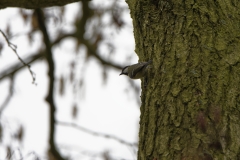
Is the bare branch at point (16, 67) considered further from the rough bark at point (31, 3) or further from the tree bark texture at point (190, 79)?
the tree bark texture at point (190, 79)

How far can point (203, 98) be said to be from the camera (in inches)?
84.7

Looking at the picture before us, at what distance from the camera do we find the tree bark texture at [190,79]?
2072mm

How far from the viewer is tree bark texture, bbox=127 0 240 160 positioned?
6.80 ft

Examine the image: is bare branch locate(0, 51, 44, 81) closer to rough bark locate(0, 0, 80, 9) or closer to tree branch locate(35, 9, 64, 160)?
tree branch locate(35, 9, 64, 160)

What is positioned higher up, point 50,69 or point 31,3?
point 31,3

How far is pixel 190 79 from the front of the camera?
7.28 feet

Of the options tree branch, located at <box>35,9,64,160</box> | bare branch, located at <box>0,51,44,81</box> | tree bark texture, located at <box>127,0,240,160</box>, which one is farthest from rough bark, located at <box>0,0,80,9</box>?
bare branch, located at <box>0,51,44,81</box>

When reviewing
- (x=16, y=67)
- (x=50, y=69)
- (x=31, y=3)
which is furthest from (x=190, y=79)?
(x=16, y=67)

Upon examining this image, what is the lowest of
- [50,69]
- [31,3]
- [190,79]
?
[190,79]

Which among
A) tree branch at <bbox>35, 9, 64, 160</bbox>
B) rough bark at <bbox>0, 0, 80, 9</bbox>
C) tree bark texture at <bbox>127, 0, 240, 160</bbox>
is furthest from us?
tree branch at <bbox>35, 9, 64, 160</bbox>

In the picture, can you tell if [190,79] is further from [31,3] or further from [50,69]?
[50,69]

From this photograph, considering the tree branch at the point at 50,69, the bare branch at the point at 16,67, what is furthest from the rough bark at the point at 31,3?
the bare branch at the point at 16,67

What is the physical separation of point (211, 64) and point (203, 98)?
188mm

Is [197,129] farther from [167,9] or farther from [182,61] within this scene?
[167,9]
